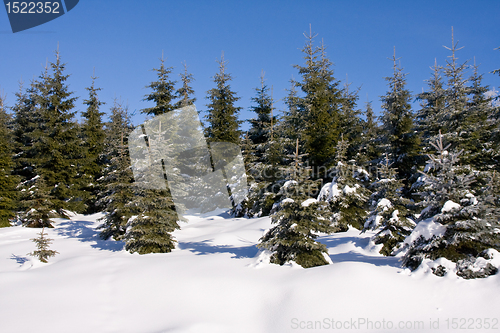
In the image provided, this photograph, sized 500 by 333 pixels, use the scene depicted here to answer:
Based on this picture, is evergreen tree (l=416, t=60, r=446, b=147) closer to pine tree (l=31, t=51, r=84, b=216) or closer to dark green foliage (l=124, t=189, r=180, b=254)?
dark green foliage (l=124, t=189, r=180, b=254)

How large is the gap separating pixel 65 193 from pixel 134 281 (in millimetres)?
18901

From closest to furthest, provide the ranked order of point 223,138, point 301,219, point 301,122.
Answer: point 301,219, point 301,122, point 223,138

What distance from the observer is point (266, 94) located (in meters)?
25.5

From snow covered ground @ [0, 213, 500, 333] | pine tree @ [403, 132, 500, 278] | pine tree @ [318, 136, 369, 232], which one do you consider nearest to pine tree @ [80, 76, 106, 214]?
snow covered ground @ [0, 213, 500, 333]

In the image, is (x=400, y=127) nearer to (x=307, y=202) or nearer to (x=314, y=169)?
(x=314, y=169)

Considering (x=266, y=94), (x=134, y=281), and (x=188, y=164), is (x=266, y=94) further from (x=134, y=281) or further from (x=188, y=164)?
(x=134, y=281)

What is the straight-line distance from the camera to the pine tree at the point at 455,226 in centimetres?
593

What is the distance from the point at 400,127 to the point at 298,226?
1559cm

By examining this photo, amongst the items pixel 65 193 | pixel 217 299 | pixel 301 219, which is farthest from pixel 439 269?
pixel 65 193

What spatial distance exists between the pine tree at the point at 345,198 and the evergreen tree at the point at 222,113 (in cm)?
1211

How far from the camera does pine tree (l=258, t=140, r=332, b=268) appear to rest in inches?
314

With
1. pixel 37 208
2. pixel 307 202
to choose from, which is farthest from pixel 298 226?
pixel 37 208

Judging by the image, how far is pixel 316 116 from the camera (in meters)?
18.8

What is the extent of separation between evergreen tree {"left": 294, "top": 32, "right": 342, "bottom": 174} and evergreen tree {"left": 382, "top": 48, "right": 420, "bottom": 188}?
3.69 metres
